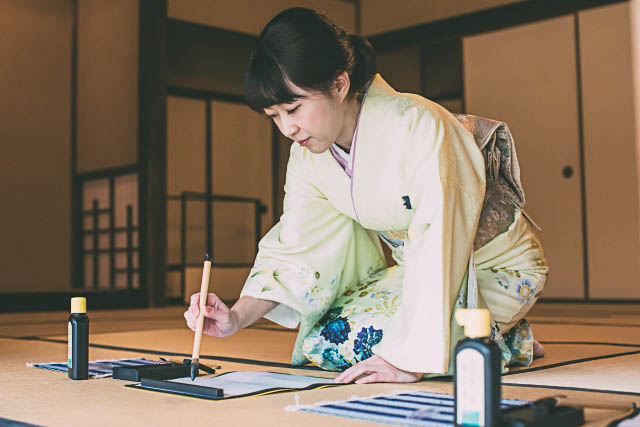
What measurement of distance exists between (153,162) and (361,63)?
4656 mm

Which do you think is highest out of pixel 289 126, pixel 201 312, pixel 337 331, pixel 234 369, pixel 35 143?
pixel 35 143

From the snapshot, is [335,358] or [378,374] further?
[335,358]

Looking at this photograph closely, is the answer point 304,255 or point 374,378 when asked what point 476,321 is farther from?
point 304,255

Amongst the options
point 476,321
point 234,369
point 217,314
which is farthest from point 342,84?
point 476,321

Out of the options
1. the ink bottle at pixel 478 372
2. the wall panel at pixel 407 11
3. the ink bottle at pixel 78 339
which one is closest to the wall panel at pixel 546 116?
the wall panel at pixel 407 11

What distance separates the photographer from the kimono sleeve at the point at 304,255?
7.39ft

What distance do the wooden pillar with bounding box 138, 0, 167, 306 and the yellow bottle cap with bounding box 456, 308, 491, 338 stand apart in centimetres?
550

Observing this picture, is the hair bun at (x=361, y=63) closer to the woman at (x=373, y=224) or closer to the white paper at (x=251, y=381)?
the woman at (x=373, y=224)

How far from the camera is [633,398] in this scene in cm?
167

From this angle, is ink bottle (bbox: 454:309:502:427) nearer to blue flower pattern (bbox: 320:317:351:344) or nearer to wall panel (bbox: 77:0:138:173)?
blue flower pattern (bbox: 320:317:351:344)

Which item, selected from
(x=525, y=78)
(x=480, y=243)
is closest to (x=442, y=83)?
(x=525, y=78)

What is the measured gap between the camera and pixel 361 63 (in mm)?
2094

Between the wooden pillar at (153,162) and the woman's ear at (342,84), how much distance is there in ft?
15.3

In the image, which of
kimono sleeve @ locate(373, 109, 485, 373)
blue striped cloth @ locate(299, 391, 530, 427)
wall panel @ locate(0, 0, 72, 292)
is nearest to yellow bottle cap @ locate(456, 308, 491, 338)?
blue striped cloth @ locate(299, 391, 530, 427)
